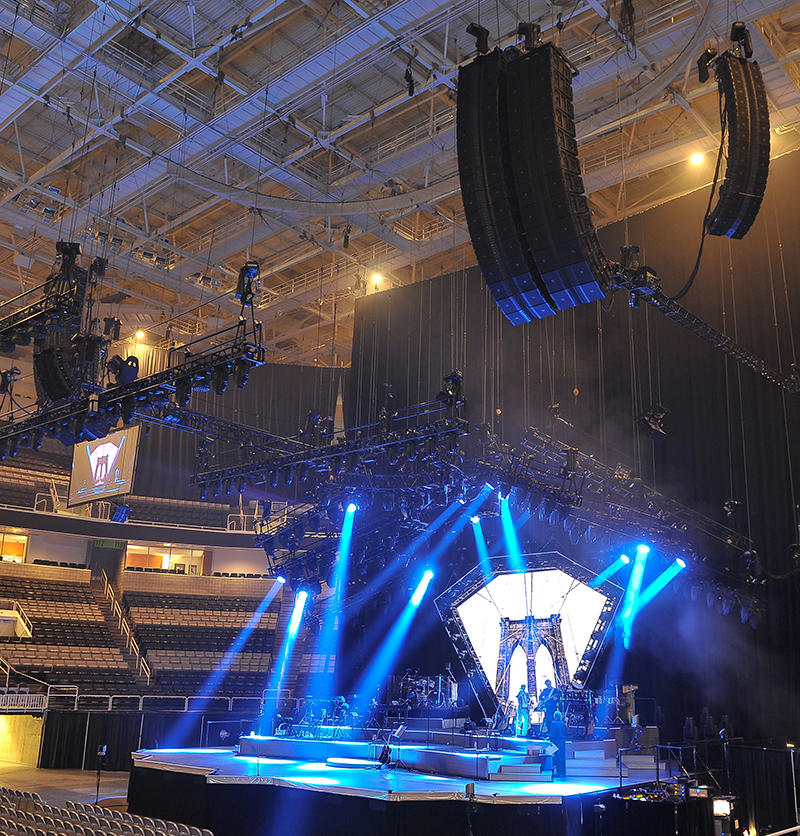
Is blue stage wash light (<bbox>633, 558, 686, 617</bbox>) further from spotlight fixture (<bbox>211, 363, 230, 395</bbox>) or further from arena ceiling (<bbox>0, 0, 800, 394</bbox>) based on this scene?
spotlight fixture (<bbox>211, 363, 230, 395</bbox>)

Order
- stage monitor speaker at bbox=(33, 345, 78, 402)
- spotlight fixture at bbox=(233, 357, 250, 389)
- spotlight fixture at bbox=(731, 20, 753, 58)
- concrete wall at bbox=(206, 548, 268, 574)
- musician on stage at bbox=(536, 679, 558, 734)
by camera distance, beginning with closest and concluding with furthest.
Answer: spotlight fixture at bbox=(731, 20, 753, 58) → spotlight fixture at bbox=(233, 357, 250, 389) → stage monitor speaker at bbox=(33, 345, 78, 402) → musician on stage at bbox=(536, 679, 558, 734) → concrete wall at bbox=(206, 548, 268, 574)

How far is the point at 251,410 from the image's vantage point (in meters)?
26.4

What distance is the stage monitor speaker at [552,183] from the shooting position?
15.9ft

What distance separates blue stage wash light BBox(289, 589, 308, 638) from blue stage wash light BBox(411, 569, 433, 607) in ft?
9.10

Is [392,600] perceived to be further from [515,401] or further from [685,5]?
[685,5]

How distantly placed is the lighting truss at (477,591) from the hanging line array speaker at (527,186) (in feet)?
45.1

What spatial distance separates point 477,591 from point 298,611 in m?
5.45

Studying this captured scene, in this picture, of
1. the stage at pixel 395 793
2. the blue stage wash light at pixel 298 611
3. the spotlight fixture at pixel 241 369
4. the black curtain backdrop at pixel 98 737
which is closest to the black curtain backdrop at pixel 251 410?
the blue stage wash light at pixel 298 611

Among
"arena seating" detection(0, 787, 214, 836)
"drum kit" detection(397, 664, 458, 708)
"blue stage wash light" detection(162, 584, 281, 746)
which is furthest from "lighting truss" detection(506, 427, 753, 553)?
"blue stage wash light" detection(162, 584, 281, 746)

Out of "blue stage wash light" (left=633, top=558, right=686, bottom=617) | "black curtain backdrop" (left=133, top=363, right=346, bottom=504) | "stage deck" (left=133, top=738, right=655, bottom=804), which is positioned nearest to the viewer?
"stage deck" (left=133, top=738, right=655, bottom=804)

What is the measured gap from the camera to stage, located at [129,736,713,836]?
10.6m

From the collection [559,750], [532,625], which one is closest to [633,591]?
[532,625]

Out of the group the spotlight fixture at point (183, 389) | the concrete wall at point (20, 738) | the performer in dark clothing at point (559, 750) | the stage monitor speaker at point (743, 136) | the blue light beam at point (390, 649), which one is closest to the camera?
the stage monitor speaker at point (743, 136)

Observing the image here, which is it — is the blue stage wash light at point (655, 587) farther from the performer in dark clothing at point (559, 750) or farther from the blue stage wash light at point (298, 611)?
the blue stage wash light at point (298, 611)
